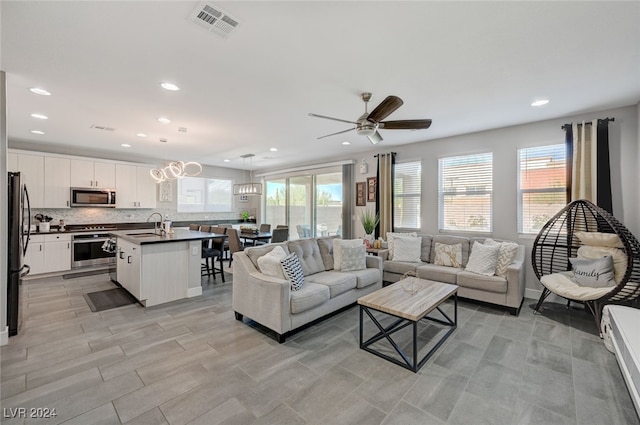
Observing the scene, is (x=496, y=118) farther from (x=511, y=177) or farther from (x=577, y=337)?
(x=577, y=337)

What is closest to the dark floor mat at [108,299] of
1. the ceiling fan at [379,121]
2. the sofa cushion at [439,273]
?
the ceiling fan at [379,121]

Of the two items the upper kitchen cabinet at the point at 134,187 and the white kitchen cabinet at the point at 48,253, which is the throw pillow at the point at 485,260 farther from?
the white kitchen cabinet at the point at 48,253

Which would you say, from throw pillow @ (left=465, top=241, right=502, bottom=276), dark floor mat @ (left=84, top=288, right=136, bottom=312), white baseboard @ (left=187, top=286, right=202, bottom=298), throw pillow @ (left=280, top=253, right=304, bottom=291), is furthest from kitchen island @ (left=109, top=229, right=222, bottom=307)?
throw pillow @ (left=465, top=241, right=502, bottom=276)

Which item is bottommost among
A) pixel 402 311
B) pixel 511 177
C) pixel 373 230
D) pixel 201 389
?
pixel 201 389

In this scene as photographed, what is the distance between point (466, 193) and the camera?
4852 millimetres

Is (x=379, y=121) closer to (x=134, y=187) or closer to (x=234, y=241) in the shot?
(x=234, y=241)

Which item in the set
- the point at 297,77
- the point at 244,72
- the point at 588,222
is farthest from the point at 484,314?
the point at 244,72

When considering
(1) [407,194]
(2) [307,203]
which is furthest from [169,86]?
(2) [307,203]

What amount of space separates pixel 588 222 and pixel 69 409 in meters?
5.74

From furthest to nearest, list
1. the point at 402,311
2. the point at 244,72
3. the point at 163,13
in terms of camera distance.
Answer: the point at 244,72 < the point at 402,311 < the point at 163,13

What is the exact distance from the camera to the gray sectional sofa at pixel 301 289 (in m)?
2.89

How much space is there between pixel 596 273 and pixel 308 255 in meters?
3.41

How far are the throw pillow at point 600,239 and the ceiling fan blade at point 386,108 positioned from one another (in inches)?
121

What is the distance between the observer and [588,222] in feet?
12.2
